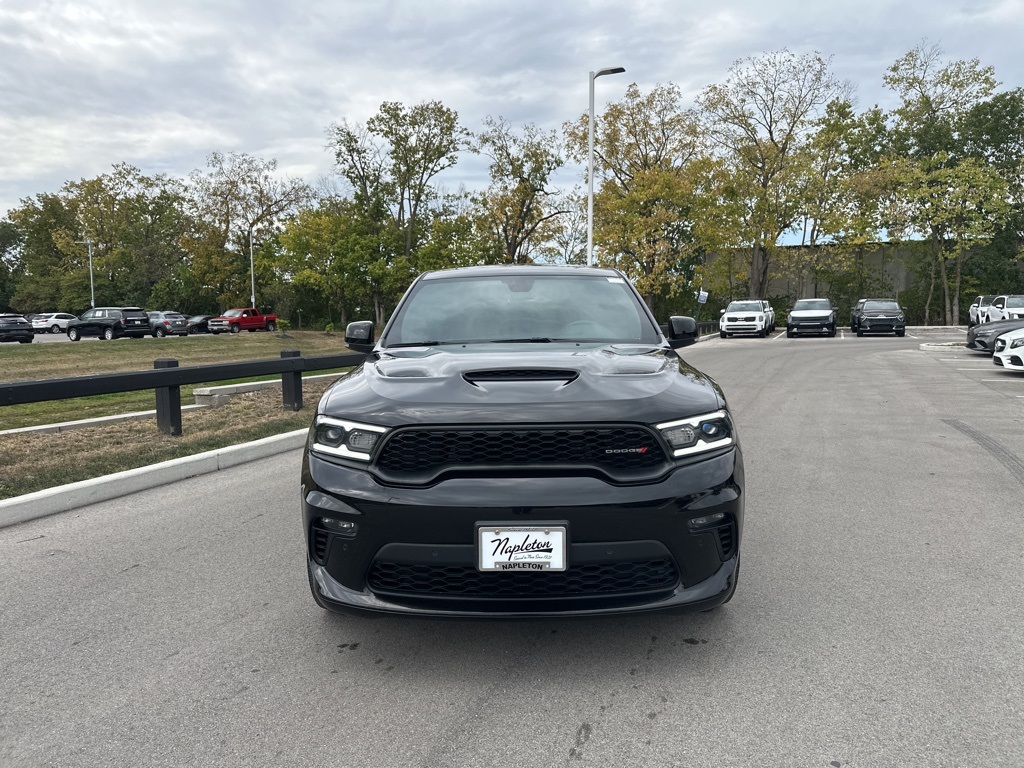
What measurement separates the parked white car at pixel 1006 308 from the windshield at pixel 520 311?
95.8 feet

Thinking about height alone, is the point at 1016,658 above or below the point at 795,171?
below

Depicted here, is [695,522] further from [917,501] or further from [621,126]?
[621,126]

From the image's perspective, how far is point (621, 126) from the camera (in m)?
41.3

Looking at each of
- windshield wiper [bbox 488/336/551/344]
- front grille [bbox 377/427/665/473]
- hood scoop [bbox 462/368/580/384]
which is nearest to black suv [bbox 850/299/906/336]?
windshield wiper [bbox 488/336/551/344]

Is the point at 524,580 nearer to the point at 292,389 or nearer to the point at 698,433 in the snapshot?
the point at 698,433

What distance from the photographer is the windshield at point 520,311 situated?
4.37 meters

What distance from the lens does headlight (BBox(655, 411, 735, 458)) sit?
10.0 feet

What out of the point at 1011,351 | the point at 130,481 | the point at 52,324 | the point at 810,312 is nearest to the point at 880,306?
the point at 810,312

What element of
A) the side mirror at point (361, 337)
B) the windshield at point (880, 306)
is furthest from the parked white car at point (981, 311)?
the side mirror at point (361, 337)

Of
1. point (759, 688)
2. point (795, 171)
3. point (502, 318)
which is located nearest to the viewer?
point (759, 688)

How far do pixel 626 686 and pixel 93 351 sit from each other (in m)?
26.8

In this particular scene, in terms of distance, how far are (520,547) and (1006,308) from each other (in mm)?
33547

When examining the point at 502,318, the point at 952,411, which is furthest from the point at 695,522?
the point at 952,411

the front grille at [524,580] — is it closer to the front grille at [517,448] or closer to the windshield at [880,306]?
the front grille at [517,448]
